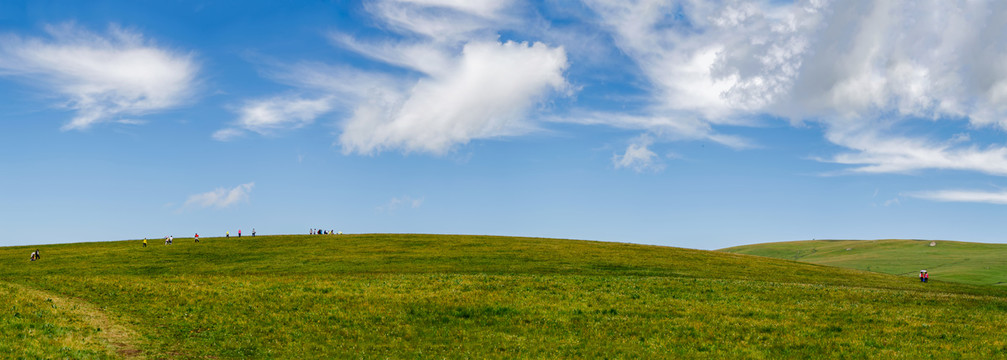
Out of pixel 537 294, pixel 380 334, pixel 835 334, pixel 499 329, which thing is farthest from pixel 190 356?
pixel 835 334

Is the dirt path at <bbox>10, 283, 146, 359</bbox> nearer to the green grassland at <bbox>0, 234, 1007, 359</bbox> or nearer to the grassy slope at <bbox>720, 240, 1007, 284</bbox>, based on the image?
the green grassland at <bbox>0, 234, 1007, 359</bbox>

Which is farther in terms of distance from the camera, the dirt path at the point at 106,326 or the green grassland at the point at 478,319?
the green grassland at the point at 478,319

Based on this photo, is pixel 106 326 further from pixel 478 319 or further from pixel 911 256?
pixel 911 256

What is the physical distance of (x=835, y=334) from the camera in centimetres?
2712

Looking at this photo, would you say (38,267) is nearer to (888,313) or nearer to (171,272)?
(171,272)

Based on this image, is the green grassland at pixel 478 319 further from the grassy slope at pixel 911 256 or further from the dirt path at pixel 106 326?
the grassy slope at pixel 911 256

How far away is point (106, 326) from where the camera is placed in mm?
26406

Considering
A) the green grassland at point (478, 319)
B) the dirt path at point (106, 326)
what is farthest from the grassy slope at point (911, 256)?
the dirt path at point (106, 326)

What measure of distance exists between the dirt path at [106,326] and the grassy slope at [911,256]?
11064 centimetres

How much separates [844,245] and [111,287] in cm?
17975

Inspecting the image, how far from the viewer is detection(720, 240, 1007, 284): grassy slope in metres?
102

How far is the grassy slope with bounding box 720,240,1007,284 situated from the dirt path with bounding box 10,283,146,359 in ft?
363

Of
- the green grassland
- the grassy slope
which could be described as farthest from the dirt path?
the grassy slope

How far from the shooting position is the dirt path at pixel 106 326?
2317cm
